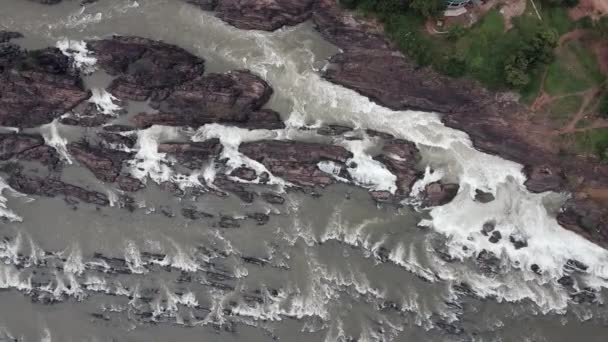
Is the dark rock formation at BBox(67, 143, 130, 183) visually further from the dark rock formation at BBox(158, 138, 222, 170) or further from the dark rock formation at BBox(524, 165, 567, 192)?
the dark rock formation at BBox(524, 165, 567, 192)

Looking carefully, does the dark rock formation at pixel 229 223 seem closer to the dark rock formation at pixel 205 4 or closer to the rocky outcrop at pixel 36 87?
the rocky outcrop at pixel 36 87

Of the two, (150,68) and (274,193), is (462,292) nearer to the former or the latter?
(274,193)

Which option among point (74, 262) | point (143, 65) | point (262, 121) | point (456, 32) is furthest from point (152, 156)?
point (456, 32)

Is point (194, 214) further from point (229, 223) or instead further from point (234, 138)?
point (234, 138)

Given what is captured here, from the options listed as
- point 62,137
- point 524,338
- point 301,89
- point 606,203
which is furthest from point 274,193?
point 606,203

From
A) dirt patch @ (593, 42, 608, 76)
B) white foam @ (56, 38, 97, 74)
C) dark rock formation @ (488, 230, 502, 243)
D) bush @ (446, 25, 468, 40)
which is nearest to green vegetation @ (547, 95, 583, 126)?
dirt patch @ (593, 42, 608, 76)

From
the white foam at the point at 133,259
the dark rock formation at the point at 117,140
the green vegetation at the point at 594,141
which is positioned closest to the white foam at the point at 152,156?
the dark rock formation at the point at 117,140
